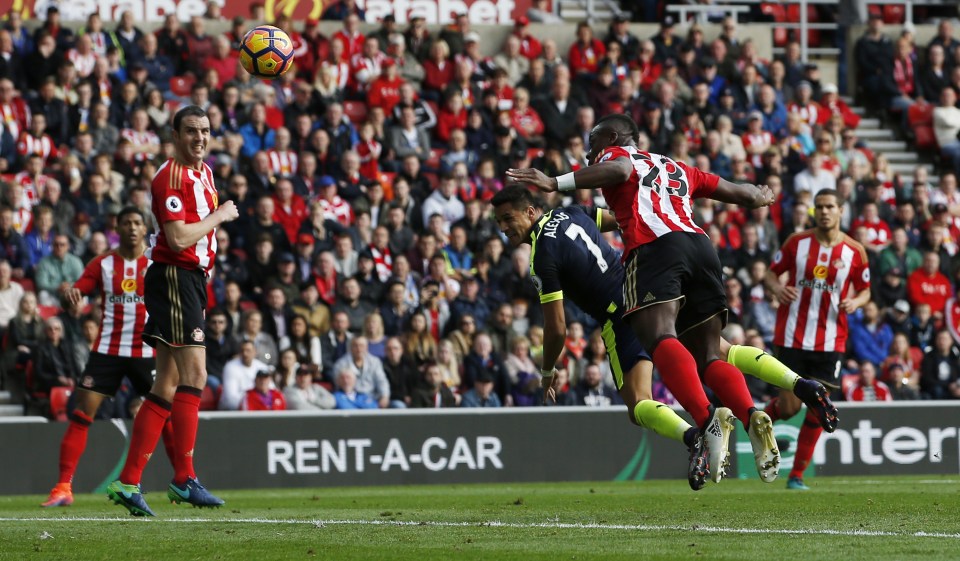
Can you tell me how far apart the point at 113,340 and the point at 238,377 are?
4289 millimetres

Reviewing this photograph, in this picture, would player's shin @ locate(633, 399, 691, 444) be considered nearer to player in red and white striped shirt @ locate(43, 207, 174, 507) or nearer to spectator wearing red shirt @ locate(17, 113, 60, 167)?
player in red and white striped shirt @ locate(43, 207, 174, 507)

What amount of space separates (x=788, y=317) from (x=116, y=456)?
6712 mm

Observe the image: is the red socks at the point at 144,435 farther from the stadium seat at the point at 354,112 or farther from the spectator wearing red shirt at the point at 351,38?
the spectator wearing red shirt at the point at 351,38

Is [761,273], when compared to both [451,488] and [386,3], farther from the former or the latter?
[386,3]

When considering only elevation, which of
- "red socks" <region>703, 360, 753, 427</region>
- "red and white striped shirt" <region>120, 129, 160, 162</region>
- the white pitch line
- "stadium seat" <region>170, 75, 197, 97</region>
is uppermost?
"stadium seat" <region>170, 75, 197, 97</region>

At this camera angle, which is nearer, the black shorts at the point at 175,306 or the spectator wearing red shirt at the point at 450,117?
the black shorts at the point at 175,306

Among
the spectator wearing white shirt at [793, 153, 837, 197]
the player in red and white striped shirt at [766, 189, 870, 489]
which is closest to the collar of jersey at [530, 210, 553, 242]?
the player in red and white striped shirt at [766, 189, 870, 489]

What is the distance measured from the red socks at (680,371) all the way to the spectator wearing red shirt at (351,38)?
42.9 feet

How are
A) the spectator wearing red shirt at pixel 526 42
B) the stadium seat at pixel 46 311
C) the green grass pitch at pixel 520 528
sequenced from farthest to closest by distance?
the spectator wearing red shirt at pixel 526 42
the stadium seat at pixel 46 311
the green grass pitch at pixel 520 528

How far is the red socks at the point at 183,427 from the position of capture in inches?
383

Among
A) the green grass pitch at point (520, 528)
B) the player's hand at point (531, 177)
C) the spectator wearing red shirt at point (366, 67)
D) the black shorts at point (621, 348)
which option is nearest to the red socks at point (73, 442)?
the green grass pitch at point (520, 528)

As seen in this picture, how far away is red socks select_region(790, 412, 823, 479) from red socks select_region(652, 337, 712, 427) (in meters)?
4.68

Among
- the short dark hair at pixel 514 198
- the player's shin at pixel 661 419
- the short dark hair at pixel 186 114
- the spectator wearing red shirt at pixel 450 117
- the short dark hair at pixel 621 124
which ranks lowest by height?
the player's shin at pixel 661 419

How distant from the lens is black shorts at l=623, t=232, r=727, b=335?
8.66 meters
